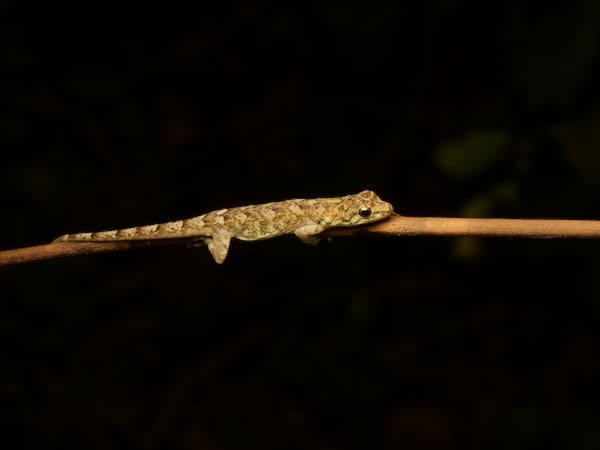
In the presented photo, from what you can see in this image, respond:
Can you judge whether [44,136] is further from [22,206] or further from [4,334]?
[4,334]

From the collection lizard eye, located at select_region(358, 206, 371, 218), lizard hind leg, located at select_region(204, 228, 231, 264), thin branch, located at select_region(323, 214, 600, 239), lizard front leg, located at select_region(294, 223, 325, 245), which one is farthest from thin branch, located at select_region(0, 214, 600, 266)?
lizard hind leg, located at select_region(204, 228, 231, 264)

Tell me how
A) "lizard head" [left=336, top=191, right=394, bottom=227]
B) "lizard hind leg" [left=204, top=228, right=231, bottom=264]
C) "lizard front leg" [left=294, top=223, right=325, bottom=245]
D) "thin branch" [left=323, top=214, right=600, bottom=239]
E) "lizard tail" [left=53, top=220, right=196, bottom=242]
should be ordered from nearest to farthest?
"thin branch" [left=323, top=214, right=600, bottom=239], "lizard tail" [left=53, top=220, right=196, bottom=242], "lizard head" [left=336, top=191, right=394, bottom=227], "lizard front leg" [left=294, top=223, right=325, bottom=245], "lizard hind leg" [left=204, top=228, right=231, bottom=264]

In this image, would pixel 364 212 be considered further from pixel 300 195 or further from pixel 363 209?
pixel 300 195

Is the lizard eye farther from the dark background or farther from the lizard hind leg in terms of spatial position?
the dark background

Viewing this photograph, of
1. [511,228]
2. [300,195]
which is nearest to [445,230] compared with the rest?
[511,228]

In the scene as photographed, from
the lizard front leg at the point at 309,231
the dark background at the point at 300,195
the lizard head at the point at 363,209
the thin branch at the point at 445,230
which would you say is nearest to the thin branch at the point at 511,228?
the thin branch at the point at 445,230

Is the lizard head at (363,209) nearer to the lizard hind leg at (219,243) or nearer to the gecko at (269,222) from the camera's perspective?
the gecko at (269,222)
